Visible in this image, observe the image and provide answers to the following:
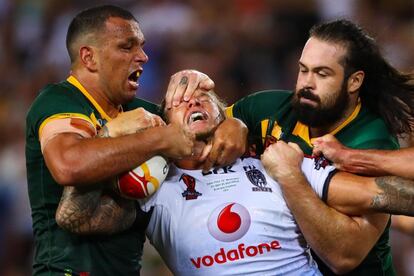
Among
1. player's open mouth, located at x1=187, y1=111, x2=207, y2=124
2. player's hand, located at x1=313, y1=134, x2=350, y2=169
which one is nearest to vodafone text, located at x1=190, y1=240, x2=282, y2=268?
player's hand, located at x1=313, y1=134, x2=350, y2=169

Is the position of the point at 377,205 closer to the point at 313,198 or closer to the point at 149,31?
the point at 313,198

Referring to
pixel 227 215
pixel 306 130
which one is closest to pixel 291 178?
pixel 227 215

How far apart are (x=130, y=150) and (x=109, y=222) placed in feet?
1.43

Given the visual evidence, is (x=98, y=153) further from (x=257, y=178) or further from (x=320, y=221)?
(x=320, y=221)

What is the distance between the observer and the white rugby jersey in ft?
14.6

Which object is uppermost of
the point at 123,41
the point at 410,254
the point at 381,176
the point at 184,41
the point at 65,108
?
the point at 184,41

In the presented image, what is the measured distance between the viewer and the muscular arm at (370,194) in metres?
4.48

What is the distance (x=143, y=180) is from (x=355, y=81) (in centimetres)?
157

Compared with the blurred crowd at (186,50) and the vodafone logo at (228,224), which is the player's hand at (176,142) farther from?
the blurred crowd at (186,50)

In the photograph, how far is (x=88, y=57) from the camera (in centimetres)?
492

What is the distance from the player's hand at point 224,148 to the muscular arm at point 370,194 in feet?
1.75

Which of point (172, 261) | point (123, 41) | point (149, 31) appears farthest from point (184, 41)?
point (172, 261)

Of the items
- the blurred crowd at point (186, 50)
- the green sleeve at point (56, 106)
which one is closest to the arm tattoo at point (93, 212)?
the green sleeve at point (56, 106)

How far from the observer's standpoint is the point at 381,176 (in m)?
4.64
